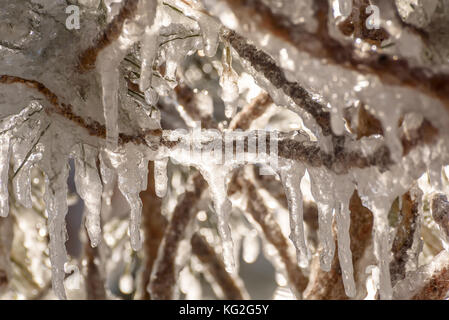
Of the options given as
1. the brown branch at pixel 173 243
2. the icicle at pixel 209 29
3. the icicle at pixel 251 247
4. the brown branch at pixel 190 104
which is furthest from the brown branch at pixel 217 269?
the icicle at pixel 209 29

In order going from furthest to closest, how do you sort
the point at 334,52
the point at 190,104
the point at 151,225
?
the point at 151,225 < the point at 190,104 < the point at 334,52

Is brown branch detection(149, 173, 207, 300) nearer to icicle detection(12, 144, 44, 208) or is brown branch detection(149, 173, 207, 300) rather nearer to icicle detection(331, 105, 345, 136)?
icicle detection(12, 144, 44, 208)

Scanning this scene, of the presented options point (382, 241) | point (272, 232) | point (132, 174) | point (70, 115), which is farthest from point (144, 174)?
point (272, 232)

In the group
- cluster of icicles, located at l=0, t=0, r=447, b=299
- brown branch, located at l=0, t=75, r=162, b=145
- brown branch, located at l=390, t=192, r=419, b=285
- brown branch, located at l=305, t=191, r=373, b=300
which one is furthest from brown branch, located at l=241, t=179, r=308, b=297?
brown branch, located at l=0, t=75, r=162, b=145

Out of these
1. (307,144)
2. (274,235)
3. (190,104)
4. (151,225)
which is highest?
(307,144)

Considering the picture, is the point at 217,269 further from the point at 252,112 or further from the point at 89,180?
the point at 89,180
